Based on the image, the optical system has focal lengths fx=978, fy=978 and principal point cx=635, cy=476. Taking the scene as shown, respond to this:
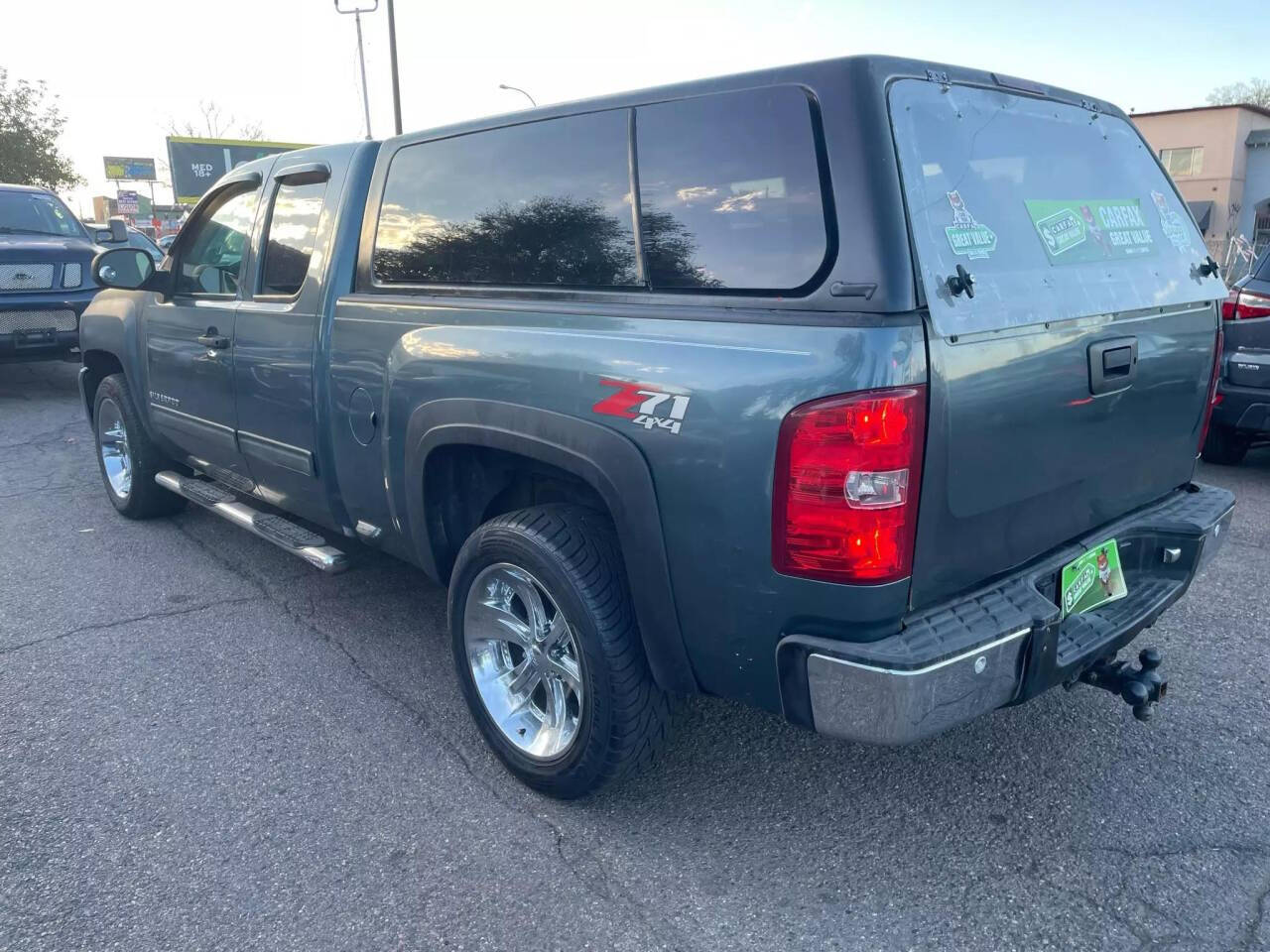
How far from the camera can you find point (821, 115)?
223 cm

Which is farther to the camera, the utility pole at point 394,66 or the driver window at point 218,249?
the utility pole at point 394,66

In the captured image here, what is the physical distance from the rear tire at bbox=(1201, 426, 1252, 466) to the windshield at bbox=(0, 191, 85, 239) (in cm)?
1097

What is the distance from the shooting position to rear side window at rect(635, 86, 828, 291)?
7.37 ft

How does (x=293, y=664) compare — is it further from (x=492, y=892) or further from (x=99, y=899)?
(x=492, y=892)

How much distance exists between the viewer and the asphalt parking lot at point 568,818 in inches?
93.5

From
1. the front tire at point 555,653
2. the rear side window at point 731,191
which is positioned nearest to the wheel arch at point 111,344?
the front tire at point 555,653

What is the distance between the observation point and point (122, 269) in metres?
4.57

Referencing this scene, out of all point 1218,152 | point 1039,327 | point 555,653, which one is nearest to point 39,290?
point 555,653

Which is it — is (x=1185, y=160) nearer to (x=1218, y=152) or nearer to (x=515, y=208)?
(x=1218, y=152)

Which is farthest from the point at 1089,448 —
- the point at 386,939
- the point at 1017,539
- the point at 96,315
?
the point at 96,315

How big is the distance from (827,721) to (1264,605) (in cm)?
294

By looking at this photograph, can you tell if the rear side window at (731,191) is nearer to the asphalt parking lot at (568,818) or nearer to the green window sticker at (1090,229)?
the green window sticker at (1090,229)

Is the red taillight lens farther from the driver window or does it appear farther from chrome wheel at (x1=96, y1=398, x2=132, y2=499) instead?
chrome wheel at (x1=96, y1=398, x2=132, y2=499)

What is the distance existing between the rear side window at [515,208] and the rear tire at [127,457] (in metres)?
2.50
